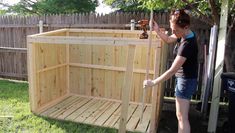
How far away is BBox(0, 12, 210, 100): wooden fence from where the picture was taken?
5699mm

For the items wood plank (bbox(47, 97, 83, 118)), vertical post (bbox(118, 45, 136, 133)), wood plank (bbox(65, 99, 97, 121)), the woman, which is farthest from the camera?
wood plank (bbox(47, 97, 83, 118))

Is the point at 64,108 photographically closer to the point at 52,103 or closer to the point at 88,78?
the point at 52,103

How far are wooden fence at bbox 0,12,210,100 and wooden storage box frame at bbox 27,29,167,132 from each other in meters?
0.73

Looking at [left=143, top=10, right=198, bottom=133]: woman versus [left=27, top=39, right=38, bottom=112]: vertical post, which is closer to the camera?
[left=143, top=10, right=198, bottom=133]: woman

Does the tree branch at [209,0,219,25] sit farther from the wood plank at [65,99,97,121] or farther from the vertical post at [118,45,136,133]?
the wood plank at [65,99,97,121]

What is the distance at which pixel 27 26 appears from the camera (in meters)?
6.58

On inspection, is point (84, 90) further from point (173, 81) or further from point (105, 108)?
point (173, 81)

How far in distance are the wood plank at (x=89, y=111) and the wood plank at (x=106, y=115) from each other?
0.24 metres

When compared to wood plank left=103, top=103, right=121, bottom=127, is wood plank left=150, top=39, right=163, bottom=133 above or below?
above

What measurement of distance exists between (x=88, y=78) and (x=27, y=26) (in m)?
2.45

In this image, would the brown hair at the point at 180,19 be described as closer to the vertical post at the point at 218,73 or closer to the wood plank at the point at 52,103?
the vertical post at the point at 218,73

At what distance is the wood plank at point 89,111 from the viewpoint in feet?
13.8

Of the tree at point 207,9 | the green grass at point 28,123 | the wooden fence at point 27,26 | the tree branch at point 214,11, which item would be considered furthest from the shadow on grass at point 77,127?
the tree branch at point 214,11

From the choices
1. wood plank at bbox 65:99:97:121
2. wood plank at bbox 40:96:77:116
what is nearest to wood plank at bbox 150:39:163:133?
wood plank at bbox 65:99:97:121
